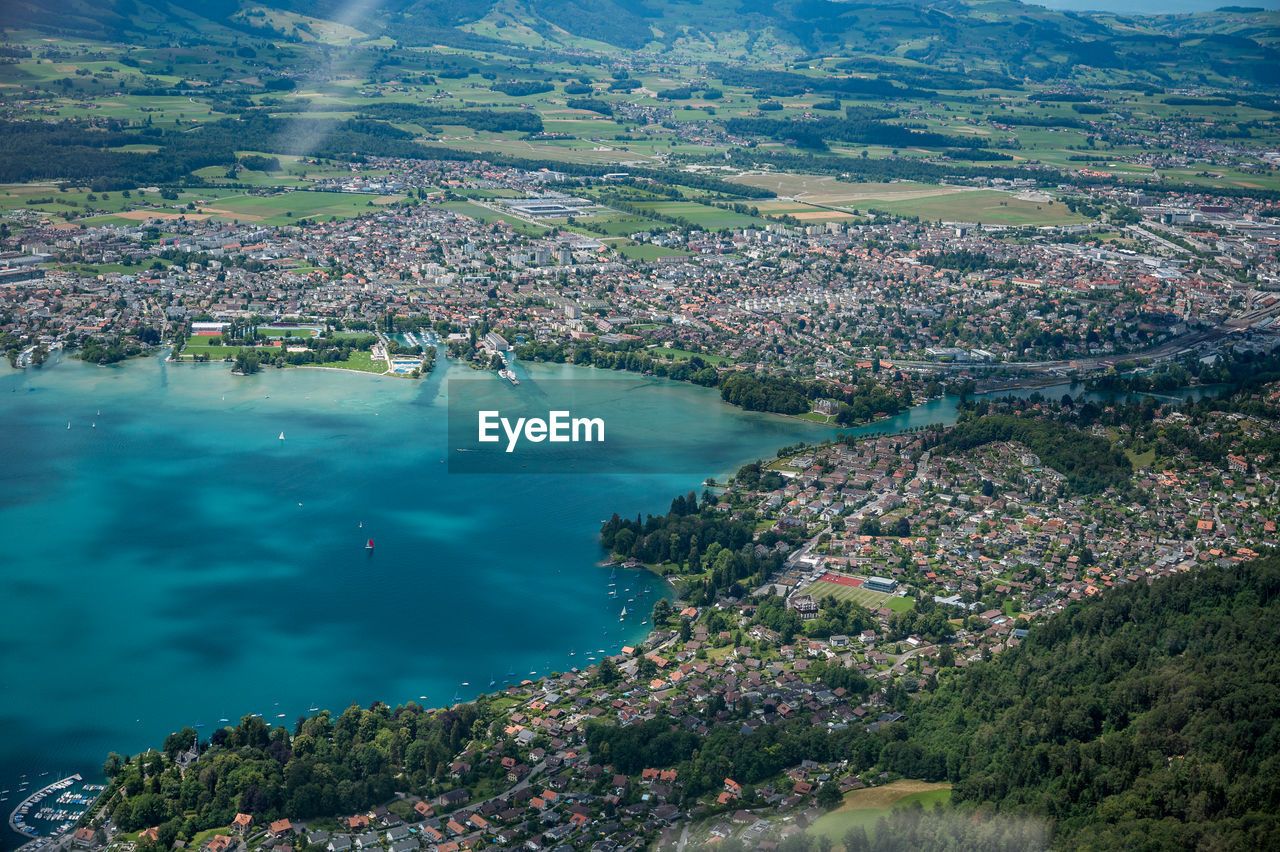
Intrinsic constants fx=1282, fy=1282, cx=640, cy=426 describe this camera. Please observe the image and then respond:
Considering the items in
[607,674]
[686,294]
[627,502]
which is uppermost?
[686,294]

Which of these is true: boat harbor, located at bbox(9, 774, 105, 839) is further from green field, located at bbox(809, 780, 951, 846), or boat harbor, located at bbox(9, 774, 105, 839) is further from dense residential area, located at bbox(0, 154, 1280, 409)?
dense residential area, located at bbox(0, 154, 1280, 409)

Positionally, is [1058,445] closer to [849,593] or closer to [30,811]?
[849,593]

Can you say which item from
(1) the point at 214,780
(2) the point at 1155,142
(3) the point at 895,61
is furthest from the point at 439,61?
(1) the point at 214,780

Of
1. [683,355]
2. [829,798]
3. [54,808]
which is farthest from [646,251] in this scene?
[54,808]

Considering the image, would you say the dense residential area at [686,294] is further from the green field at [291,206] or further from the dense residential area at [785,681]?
the dense residential area at [785,681]

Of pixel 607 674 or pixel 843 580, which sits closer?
pixel 607 674
